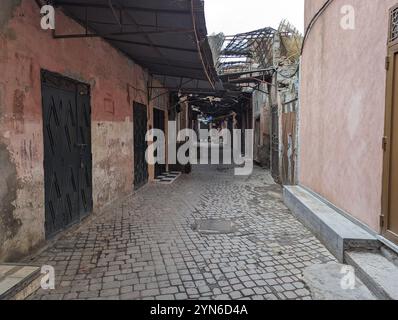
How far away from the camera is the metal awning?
14.1ft

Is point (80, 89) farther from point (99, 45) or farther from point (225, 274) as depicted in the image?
point (225, 274)

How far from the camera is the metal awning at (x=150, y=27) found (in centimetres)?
431

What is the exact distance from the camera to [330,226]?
13.7ft

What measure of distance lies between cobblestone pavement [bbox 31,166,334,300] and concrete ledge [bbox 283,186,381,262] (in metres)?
0.15

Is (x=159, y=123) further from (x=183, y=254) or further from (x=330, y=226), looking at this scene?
(x=330, y=226)

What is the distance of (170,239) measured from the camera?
4727mm

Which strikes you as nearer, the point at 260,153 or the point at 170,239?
the point at 170,239

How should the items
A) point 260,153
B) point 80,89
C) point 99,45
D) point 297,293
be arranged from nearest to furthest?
point 297,293 → point 80,89 → point 99,45 → point 260,153

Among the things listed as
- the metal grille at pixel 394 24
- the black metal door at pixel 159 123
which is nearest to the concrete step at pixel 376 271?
the metal grille at pixel 394 24

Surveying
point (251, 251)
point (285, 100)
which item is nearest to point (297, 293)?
point (251, 251)

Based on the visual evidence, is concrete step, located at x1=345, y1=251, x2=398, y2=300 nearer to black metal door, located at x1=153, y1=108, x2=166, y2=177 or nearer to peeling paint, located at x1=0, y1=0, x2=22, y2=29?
peeling paint, located at x1=0, y1=0, x2=22, y2=29

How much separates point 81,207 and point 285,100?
6.14 metres

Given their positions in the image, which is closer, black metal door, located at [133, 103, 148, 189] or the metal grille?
the metal grille

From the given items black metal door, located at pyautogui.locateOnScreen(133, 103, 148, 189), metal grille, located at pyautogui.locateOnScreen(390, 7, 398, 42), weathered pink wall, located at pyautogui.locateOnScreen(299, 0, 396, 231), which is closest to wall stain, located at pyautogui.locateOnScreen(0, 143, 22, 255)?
weathered pink wall, located at pyautogui.locateOnScreen(299, 0, 396, 231)
